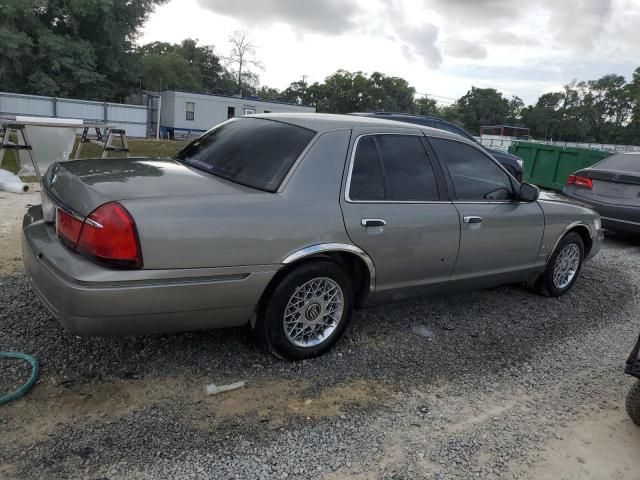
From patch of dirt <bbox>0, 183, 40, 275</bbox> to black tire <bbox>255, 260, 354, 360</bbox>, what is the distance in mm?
2678

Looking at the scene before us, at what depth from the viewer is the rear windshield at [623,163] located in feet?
25.9

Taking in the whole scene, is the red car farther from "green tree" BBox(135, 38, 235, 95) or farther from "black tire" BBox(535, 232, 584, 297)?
"green tree" BBox(135, 38, 235, 95)

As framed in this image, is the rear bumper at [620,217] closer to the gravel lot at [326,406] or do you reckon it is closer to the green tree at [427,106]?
the gravel lot at [326,406]

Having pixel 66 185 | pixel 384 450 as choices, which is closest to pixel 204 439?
pixel 384 450

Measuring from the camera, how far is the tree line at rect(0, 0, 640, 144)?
97.1 feet

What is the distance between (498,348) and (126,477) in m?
2.85

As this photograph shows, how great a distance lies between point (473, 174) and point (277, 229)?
2026mm

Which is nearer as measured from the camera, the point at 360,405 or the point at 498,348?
the point at 360,405

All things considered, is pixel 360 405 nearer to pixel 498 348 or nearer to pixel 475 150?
pixel 498 348

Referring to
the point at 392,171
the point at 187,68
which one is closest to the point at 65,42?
the point at 187,68

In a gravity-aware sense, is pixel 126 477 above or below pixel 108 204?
below

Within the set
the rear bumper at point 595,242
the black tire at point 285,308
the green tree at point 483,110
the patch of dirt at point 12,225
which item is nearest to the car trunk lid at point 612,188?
the rear bumper at point 595,242

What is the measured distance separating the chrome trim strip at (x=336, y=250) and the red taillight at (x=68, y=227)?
44.8 inches

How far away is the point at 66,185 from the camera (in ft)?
10.00
